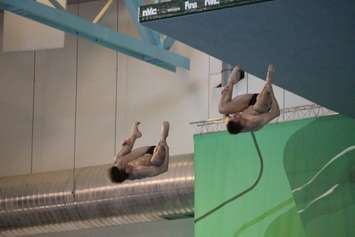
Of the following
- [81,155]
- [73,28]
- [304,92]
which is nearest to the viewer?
[304,92]

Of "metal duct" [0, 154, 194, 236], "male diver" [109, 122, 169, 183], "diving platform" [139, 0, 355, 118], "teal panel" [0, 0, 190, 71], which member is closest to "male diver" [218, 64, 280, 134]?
"diving platform" [139, 0, 355, 118]

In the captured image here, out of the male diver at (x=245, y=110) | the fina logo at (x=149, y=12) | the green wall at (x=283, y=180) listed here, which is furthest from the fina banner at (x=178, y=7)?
the green wall at (x=283, y=180)

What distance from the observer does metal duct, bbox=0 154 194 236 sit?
420 inches

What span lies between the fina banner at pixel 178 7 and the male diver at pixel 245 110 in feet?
2.61

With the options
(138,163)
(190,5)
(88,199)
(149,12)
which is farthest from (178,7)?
(88,199)

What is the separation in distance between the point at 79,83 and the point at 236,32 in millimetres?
5583

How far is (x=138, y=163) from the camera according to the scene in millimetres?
8711

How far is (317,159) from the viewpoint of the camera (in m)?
9.34

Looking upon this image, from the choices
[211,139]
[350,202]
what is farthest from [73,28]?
[350,202]

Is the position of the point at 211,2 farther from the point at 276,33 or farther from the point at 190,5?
the point at 276,33

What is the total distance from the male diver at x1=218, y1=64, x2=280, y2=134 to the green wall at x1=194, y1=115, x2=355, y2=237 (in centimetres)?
166

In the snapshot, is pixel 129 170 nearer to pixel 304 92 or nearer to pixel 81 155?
pixel 304 92

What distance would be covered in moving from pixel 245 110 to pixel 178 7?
1.09m

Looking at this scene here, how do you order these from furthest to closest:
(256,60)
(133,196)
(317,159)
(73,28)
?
(133,196)
(73,28)
(317,159)
(256,60)
